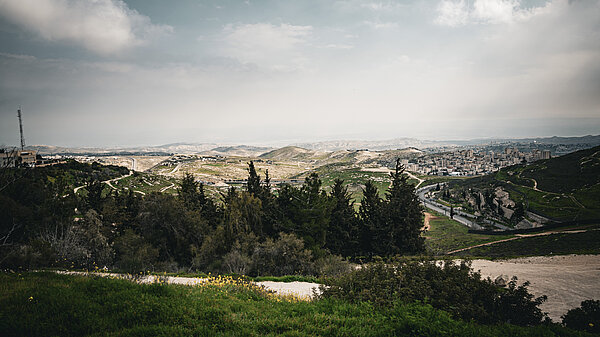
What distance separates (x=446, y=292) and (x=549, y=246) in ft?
122

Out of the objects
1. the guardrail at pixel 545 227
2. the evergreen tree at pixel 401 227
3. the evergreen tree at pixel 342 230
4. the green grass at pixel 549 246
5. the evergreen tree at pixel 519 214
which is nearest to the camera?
the evergreen tree at pixel 401 227

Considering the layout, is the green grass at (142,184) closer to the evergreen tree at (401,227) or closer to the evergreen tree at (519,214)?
the evergreen tree at (401,227)

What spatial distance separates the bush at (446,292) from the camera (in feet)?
24.4

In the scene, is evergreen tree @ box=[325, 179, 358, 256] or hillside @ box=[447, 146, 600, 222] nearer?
evergreen tree @ box=[325, 179, 358, 256]

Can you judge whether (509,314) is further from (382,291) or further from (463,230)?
(463,230)

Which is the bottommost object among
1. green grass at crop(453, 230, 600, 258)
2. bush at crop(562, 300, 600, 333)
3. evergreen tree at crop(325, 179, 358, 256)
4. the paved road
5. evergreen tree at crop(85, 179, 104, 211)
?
the paved road

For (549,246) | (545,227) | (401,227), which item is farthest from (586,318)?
(545,227)

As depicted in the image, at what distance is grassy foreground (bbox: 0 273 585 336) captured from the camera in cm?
569

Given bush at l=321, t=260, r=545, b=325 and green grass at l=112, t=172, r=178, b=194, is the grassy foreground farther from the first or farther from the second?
green grass at l=112, t=172, r=178, b=194

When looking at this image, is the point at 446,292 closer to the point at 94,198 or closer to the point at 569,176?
the point at 94,198

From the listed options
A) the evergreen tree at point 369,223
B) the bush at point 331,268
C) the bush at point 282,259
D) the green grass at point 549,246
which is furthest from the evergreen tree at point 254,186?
the green grass at point 549,246

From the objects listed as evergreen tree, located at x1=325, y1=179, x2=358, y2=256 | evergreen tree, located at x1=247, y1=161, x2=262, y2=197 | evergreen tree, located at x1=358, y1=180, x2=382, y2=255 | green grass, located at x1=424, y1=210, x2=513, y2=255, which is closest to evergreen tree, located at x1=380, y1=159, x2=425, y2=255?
evergreen tree, located at x1=358, y1=180, x2=382, y2=255

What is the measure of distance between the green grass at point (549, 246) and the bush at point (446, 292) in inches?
989

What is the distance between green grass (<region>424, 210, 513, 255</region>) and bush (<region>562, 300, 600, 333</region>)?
25.7 meters
